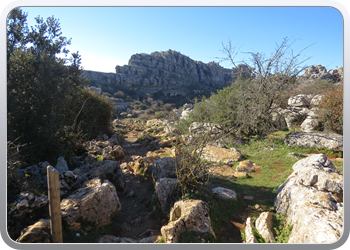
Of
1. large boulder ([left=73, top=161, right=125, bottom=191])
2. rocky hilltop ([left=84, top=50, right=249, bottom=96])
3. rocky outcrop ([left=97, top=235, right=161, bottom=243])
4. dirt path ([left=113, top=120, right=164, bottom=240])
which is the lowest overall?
dirt path ([left=113, top=120, right=164, bottom=240])

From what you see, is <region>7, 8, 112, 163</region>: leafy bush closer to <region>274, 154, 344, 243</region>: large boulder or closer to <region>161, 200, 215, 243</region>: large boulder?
<region>161, 200, 215, 243</region>: large boulder

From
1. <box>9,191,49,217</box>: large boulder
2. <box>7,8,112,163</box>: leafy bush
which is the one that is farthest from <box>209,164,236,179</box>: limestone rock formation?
<box>7,8,112,163</box>: leafy bush

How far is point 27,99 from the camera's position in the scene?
506 cm

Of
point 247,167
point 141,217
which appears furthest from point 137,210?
point 247,167

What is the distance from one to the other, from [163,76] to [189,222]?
5345cm

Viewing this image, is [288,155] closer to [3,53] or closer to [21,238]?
[21,238]

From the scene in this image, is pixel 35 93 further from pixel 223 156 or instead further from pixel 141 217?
pixel 223 156

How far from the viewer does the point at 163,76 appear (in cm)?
5400

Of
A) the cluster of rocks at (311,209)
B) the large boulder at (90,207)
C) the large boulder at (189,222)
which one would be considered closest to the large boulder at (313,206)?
the cluster of rocks at (311,209)

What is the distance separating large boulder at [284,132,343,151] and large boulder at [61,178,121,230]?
A: 8.77 metres

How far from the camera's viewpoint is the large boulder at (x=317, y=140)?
789cm

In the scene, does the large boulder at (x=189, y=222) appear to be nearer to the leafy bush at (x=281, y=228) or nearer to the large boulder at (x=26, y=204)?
the leafy bush at (x=281, y=228)

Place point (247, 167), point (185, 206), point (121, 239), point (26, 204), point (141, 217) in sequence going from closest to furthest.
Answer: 1. point (26, 204)
2. point (121, 239)
3. point (185, 206)
4. point (141, 217)
5. point (247, 167)

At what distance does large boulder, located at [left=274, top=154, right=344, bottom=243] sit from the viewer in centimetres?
244
